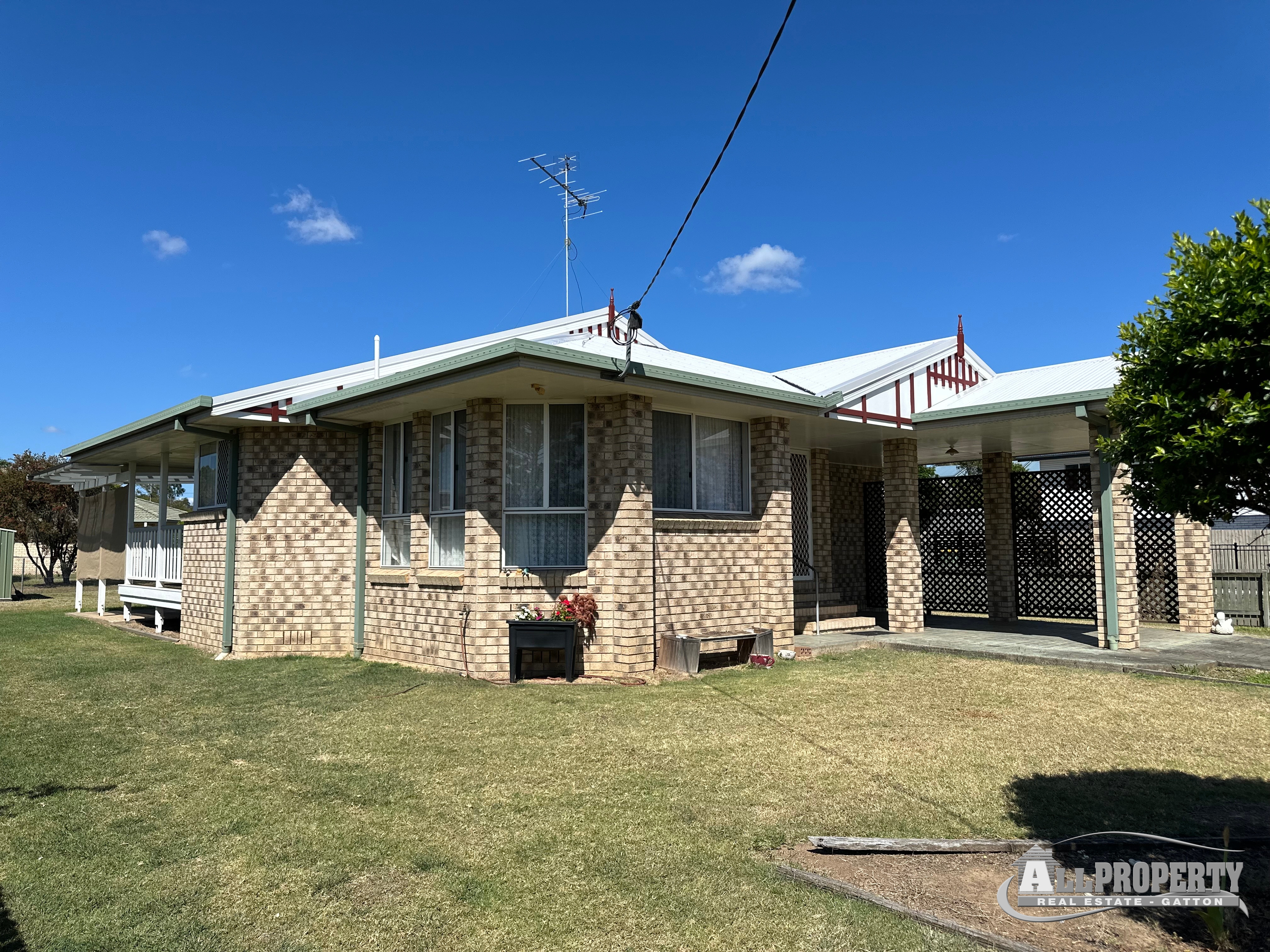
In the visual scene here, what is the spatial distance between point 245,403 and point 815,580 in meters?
9.17

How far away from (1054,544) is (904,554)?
13.8ft

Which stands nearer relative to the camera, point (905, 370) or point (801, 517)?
point (905, 370)

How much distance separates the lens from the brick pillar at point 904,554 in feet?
43.7

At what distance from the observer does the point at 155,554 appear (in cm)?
1495

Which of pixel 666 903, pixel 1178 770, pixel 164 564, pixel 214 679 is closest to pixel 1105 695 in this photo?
pixel 1178 770

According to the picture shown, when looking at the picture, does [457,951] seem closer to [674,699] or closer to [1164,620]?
[674,699]

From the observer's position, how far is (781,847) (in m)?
4.45

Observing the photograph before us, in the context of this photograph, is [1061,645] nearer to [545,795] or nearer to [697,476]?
[697,476]

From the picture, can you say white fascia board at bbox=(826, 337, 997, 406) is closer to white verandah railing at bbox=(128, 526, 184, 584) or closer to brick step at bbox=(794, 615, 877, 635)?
brick step at bbox=(794, 615, 877, 635)

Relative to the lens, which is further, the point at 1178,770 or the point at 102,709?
the point at 102,709

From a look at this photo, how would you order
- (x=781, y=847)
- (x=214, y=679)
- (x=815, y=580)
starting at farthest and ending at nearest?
(x=815, y=580) → (x=214, y=679) → (x=781, y=847)

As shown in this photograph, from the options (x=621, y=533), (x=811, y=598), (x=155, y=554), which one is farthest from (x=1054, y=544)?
(x=155, y=554)

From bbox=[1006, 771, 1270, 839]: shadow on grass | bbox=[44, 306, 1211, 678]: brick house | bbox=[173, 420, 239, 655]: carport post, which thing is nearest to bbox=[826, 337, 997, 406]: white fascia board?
bbox=[44, 306, 1211, 678]: brick house

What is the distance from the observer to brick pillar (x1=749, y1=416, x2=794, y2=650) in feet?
37.3
